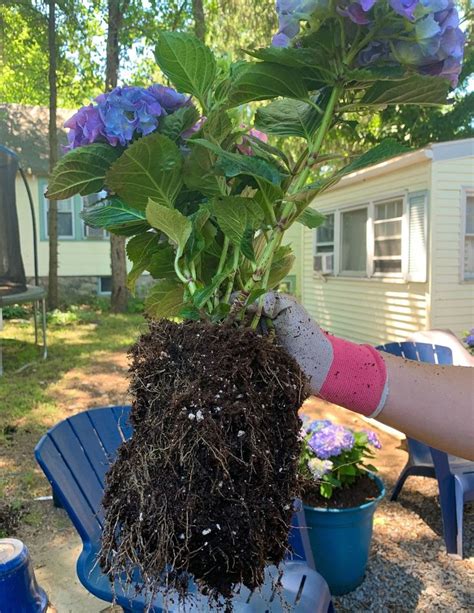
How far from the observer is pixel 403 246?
6574mm

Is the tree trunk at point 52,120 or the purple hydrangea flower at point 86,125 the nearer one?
the purple hydrangea flower at point 86,125

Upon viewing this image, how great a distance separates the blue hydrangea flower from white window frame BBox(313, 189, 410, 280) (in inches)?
181

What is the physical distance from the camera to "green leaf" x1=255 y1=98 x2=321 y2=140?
1062mm

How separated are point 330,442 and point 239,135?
1.83 meters

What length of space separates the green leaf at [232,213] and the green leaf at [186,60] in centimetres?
30

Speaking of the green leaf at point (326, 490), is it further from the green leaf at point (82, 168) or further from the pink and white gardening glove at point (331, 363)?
the green leaf at point (82, 168)

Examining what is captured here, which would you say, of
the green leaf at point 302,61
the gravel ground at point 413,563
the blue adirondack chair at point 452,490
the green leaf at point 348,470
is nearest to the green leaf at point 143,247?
the green leaf at point 302,61

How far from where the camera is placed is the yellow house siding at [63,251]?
12.2m

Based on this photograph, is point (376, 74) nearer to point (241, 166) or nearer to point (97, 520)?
point (241, 166)

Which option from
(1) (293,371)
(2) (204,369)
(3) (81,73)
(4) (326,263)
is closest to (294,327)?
(1) (293,371)

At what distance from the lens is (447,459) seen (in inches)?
115

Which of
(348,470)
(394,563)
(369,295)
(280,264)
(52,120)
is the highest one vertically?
(52,120)

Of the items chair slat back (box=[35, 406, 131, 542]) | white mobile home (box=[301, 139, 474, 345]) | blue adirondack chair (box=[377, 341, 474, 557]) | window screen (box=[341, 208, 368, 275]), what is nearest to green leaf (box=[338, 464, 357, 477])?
blue adirondack chair (box=[377, 341, 474, 557])

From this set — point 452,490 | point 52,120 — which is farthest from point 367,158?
point 52,120
